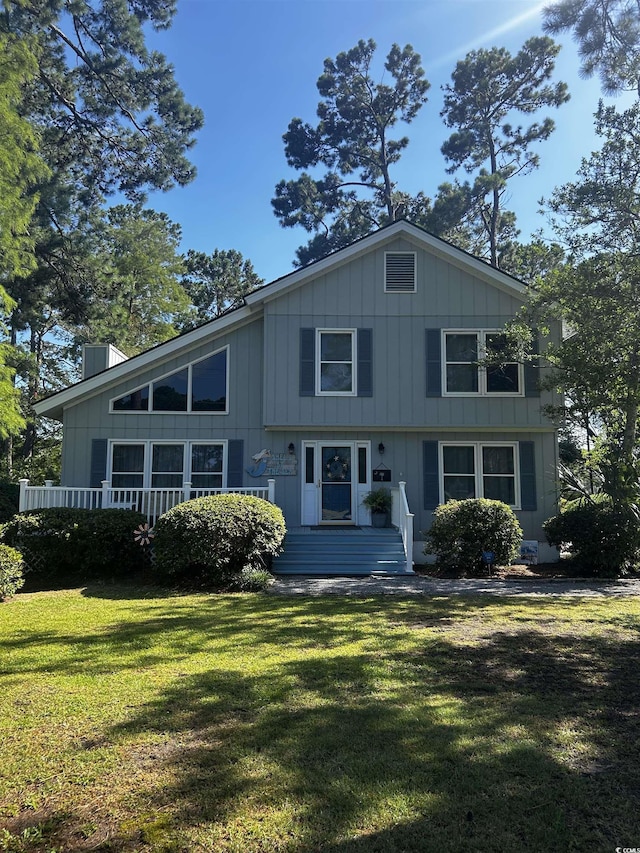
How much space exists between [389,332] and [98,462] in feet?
25.6

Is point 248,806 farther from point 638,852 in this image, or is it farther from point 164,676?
point 164,676

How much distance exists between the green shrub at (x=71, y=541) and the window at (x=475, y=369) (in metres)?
8.22

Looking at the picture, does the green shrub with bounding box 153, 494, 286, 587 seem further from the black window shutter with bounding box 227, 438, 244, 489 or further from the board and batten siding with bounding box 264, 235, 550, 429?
the board and batten siding with bounding box 264, 235, 550, 429

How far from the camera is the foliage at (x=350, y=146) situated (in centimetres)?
2833

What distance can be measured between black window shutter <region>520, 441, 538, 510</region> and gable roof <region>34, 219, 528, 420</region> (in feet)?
12.6

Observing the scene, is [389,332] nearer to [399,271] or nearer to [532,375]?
Result: [399,271]

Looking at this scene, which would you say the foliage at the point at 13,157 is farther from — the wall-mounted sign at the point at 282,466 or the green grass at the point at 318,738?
the green grass at the point at 318,738

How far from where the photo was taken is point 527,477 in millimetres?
13289

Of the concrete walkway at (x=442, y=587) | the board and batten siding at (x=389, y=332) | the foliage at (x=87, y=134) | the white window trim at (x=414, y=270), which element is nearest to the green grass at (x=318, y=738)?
the concrete walkway at (x=442, y=587)

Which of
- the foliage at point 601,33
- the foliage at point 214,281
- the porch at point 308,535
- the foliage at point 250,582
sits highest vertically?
the foliage at point 214,281

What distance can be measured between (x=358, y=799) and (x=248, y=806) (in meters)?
0.55

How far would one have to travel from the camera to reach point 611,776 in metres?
3.02

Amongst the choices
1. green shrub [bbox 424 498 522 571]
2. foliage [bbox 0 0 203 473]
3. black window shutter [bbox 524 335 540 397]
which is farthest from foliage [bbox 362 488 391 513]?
foliage [bbox 0 0 203 473]

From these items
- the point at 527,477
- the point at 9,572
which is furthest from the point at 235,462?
the point at 527,477
